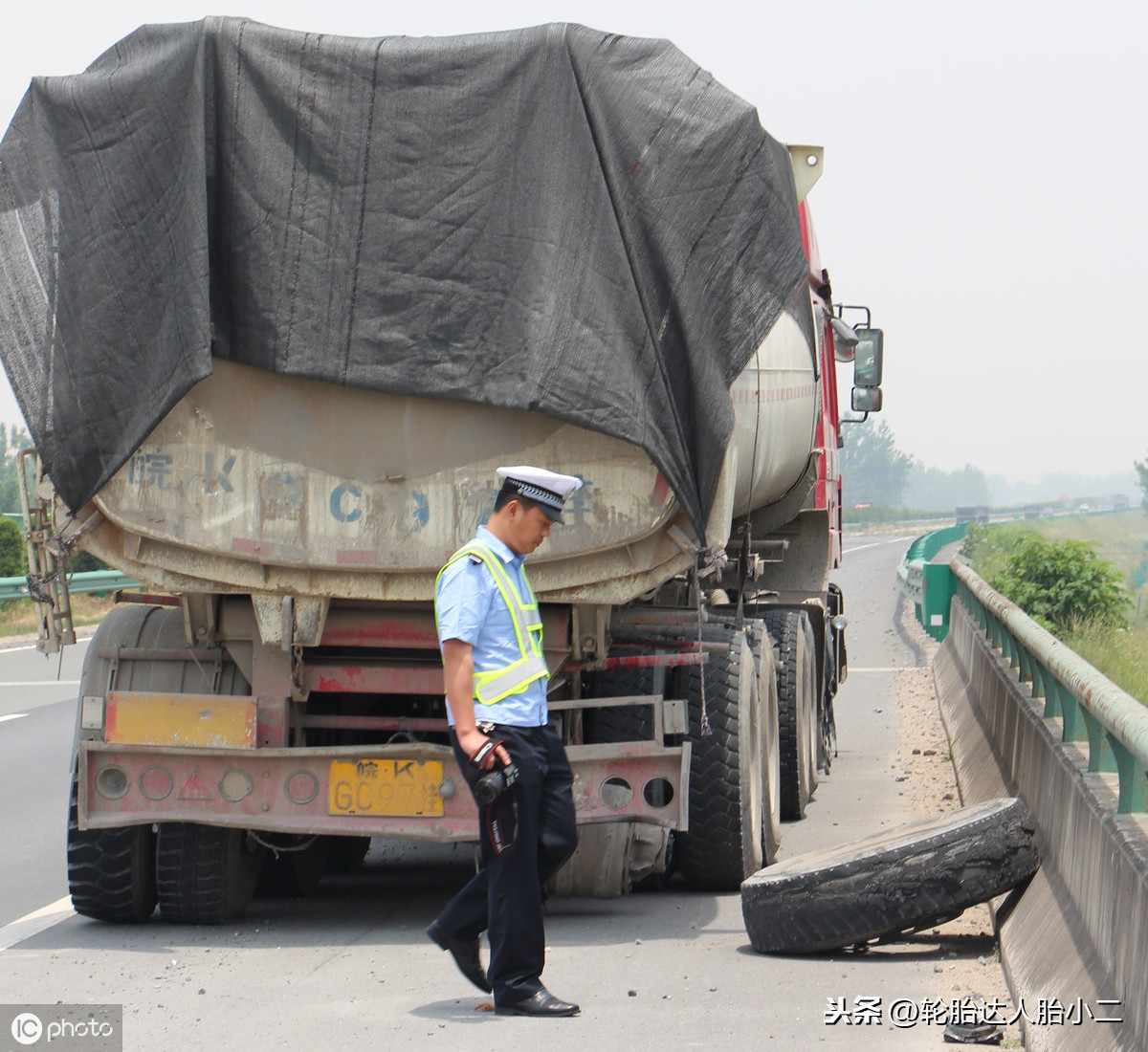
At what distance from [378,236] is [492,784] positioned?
8.34 ft

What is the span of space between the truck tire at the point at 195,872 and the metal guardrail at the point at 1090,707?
360cm

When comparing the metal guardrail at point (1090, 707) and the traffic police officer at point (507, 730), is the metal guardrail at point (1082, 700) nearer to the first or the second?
the metal guardrail at point (1090, 707)

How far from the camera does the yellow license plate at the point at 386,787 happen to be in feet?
22.8

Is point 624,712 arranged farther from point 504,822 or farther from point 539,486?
point 539,486

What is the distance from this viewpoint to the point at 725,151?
276 inches

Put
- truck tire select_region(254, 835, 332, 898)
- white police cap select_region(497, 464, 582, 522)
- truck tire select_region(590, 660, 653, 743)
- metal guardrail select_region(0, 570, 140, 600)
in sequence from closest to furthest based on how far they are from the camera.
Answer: white police cap select_region(497, 464, 582, 522) → truck tire select_region(590, 660, 653, 743) → truck tire select_region(254, 835, 332, 898) → metal guardrail select_region(0, 570, 140, 600)

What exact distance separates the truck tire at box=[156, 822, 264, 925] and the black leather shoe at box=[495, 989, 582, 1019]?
2.27 meters

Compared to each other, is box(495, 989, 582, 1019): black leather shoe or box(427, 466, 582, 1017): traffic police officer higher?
box(427, 466, 582, 1017): traffic police officer

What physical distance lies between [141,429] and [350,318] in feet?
3.07

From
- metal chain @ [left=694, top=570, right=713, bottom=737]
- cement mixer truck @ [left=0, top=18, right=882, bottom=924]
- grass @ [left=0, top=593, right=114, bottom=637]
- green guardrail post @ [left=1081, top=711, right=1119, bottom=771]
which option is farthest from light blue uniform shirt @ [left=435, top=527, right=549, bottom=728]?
grass @ [left=0, top=593, right=114, bottom=637]

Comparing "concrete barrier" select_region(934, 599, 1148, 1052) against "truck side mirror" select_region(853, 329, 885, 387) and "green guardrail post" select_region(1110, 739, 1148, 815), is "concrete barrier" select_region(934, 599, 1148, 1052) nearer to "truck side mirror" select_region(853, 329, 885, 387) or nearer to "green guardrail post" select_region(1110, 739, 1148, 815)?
"green guardrail post" select_region(1110, 739, 1148, 815)

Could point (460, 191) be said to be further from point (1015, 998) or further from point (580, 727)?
point (1015, 998)

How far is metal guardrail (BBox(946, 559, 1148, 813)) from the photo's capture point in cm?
504

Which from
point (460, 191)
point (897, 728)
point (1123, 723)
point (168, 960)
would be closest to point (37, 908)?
point (168, 960)
